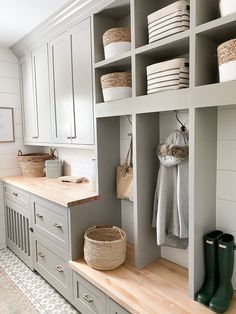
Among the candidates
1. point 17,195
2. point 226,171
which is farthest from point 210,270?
point 17,195

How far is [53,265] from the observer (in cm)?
220

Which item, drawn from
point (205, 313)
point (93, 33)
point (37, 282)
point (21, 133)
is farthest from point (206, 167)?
point (21, 133)

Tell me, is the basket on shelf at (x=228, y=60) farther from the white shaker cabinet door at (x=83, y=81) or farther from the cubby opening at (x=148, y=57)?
the white shaker cabinet door at (x=83, y=81)

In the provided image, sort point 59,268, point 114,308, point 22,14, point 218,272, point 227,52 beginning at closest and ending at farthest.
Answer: point 227,52
point 218,272
point 114,308
point 59,268
point 22,14

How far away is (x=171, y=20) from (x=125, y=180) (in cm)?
115

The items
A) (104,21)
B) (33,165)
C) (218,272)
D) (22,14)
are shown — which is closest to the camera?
(218,272)

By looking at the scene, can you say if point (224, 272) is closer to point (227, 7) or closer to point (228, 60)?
point (228, 60)

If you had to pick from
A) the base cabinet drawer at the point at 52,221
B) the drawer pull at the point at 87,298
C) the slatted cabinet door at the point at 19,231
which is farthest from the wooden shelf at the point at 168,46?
the slatted cabinet door at the point at 19,231

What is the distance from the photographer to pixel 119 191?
2088 millimetres

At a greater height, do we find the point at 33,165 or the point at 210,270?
the point at 33,165

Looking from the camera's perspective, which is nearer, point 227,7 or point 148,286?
point 227,7

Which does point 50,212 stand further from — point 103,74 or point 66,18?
point 66,18

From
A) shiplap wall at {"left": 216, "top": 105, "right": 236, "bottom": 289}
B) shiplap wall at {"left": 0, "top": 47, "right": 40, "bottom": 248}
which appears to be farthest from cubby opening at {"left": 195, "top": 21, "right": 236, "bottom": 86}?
shiplap wall at {"left": 0, "top": 47, "right": 40, "bottom": 248}

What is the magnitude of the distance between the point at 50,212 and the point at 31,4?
1.68m
